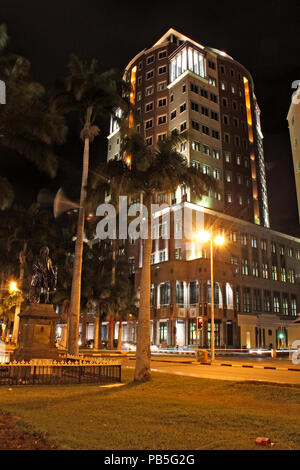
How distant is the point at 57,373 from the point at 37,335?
3.67 meters

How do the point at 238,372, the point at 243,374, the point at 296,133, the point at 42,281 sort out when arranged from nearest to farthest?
the point at 42,281 → the point at 243,374 → the point at 238,372 → the point at 296,133

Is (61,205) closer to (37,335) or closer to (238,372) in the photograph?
(37,335)

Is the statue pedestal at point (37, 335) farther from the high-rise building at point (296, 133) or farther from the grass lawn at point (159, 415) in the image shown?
the high-rise building at point (296, 133)

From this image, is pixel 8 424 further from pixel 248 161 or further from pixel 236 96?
pixel 236 96

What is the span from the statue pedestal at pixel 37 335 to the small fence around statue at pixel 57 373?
Result: 197 centimetres

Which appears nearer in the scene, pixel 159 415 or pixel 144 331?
pixel 159 415

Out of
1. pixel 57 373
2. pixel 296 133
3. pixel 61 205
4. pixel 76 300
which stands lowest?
pixel 57 373

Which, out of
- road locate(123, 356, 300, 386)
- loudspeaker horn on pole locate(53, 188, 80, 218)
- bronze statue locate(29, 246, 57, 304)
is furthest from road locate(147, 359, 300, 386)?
loudspeaker horn on pole locate(53, 188, 80, 218)

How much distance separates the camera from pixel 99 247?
166 ft

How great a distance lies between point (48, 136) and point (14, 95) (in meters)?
2.68

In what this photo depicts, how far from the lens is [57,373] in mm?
14695

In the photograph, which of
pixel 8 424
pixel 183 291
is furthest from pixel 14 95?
pixel 183 291

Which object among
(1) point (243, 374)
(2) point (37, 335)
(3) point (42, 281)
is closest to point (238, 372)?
(1) point (243, 374)

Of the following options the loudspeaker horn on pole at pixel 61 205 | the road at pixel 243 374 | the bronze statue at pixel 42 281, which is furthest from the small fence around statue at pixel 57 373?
the loudspeaker horn on pole at pixel 61 205
